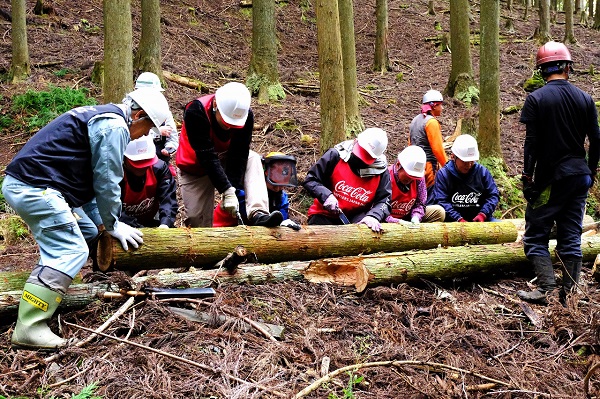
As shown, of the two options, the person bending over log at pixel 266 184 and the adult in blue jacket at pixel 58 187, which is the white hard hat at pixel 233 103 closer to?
the person bending over log at pixel 266 184

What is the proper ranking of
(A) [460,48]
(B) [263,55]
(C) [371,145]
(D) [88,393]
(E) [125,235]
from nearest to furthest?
(D) [88,393]
(E) [125,235]
(C) [371,145]
(B) [263,55]
(A) [460,48]

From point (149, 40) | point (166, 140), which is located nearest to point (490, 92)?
point (166, 140)

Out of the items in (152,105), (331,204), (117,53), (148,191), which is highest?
(117,53)

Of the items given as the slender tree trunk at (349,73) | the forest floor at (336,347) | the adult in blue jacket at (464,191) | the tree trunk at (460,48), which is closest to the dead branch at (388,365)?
the forest floor at (336,347)

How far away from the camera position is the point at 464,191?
7.23 meters

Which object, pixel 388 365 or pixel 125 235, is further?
pixel 125 235

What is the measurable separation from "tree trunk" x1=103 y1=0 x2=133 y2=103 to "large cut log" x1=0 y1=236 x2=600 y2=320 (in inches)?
150

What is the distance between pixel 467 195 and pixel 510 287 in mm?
1806

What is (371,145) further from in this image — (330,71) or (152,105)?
(152,105)

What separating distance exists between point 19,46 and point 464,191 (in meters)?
9.08

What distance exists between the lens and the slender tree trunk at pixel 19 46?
1078 centimetres

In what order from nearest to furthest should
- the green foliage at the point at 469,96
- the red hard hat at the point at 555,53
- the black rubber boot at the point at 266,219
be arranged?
the black rubber boot at the point at 266,219 < the red hard hat at the point at 555,53 < the green foliage at the point at 469,96

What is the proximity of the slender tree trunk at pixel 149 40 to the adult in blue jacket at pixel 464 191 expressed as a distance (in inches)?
250

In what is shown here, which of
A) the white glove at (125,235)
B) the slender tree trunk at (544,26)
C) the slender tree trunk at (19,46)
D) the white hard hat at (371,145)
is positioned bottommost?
the white glove at (125,235)
